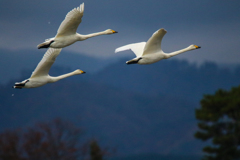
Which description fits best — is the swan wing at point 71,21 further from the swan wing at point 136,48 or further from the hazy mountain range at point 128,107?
the hazy mountain range at point 128,107

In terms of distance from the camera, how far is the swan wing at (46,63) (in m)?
22.2

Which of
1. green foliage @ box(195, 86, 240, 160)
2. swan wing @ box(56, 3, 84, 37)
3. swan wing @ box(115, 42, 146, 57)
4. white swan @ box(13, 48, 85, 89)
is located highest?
swan wing @ box(56, 3, 84, 37)

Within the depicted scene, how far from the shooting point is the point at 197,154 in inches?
3472

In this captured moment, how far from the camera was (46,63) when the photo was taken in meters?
22.2

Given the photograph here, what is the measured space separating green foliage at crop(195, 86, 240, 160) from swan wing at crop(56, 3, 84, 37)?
14158 millimetres

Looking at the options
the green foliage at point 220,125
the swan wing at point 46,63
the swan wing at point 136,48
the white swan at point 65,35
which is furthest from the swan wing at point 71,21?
the green foliage at point 220,125

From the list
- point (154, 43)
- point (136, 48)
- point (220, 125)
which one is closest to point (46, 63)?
point (136, 48)

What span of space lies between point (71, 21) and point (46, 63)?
272cm

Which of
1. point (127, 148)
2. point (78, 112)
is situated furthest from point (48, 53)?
point (78, 112)

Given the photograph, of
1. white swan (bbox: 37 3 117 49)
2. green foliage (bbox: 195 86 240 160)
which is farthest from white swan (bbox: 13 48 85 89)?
green foliage (bbox: 195 86 240 160)

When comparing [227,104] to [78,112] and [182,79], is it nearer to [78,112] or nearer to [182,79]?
[78,112]

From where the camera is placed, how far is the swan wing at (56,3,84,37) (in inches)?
782

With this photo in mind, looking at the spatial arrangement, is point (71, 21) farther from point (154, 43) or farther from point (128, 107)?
point (128, 107)

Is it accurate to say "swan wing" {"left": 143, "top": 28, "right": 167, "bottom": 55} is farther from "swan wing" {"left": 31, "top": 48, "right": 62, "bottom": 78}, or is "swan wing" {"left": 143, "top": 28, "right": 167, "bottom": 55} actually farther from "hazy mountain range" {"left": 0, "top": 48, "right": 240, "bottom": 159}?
"hazy mountain range" {"left": 0, "top": 48, "right": 240, "bottom": 159}
